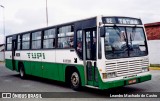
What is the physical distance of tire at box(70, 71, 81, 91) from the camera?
1176 centimetres

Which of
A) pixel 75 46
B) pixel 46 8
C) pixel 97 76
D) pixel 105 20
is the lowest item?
pixel 97 76

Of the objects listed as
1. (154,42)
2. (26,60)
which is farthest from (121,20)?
(154,42)

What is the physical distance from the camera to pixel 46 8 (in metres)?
42.0

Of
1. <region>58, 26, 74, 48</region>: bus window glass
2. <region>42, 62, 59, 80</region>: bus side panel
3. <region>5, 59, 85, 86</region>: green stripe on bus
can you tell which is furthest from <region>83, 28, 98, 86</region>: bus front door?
<region>42, 62, 59, 80</region>: bus side panel

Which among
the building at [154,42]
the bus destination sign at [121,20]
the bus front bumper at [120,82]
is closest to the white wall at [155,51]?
the building at [154,42]

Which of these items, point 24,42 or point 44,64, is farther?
point 24,42

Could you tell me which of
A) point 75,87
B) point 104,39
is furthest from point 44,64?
point 104,39

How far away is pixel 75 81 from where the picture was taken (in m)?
12.0

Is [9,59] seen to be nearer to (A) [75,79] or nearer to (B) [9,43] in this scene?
(B) [9,43]

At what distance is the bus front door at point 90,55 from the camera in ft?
34.6

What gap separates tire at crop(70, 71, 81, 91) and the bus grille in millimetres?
2109

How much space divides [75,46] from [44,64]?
3.39m

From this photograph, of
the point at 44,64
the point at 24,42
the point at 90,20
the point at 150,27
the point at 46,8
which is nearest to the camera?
the point at 90,20

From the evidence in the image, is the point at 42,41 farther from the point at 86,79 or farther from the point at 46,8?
the point at 46,8
